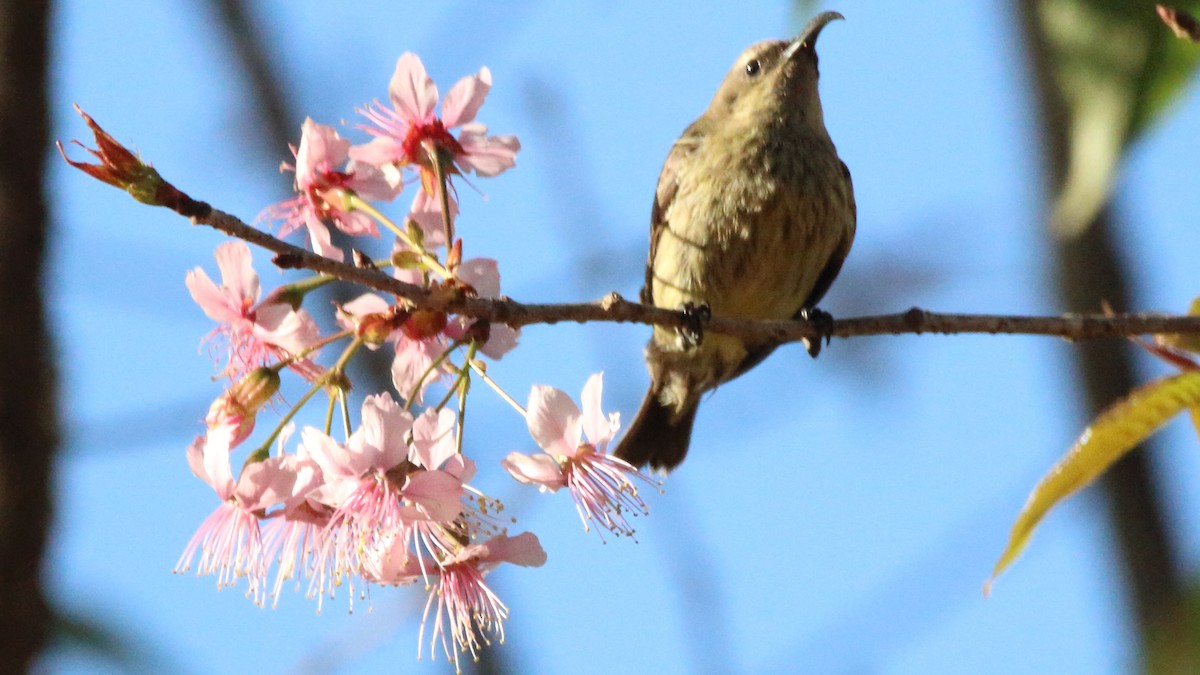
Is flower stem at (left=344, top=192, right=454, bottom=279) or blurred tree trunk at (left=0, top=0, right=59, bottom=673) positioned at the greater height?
blurred tree trunk at (left=0, top=0, right=59, bottom=673)

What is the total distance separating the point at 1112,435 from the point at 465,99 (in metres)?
1.55

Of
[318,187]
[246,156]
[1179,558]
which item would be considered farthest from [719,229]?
[246,156]

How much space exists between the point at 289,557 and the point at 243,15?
792 centimetres

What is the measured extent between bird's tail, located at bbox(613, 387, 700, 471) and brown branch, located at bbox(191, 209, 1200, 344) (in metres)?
2.10

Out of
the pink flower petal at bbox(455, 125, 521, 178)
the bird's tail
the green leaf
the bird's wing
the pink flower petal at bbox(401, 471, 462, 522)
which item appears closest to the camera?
Answer: the green leaf

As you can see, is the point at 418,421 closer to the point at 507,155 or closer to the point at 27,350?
the point at 507,155

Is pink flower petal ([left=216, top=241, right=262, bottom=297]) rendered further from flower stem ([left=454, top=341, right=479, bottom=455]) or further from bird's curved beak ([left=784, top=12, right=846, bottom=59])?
bird's curved beak ([left=784, top=12, right=846, bottom=59])

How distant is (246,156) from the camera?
371 inches

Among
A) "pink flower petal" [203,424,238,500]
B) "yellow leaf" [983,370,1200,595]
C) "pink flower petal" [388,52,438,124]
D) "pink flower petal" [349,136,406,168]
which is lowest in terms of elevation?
"yellow leaf" [983,370,1200,595]

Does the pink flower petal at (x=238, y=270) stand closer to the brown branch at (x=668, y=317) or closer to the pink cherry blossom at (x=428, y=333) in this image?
the pink cherry blossom at (x=428, y=333)

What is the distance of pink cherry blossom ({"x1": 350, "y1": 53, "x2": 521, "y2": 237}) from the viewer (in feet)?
9.59

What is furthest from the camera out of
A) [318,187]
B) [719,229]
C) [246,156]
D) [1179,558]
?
[246,156]

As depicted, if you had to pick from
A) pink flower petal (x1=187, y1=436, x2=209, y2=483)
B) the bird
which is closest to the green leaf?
pink flower petal (x1=187, y1=436, x2=209, y2=483)

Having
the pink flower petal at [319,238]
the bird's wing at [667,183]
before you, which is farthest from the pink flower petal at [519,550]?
the bird's wing at [667,183]
